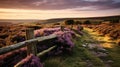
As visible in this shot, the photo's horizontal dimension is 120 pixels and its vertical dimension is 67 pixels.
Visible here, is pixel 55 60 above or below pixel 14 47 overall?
below

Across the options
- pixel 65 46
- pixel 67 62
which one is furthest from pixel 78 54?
pixel 67 62

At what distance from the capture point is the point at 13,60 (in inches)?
281

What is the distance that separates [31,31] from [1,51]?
79.5 inches

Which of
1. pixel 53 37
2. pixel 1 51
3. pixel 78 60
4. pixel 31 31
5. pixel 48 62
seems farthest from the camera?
pixel 53 37

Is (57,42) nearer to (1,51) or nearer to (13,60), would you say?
(13,60)

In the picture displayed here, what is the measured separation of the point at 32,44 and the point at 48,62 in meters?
1.39

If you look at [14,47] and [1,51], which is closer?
[1,51]

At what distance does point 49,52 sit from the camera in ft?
28.8

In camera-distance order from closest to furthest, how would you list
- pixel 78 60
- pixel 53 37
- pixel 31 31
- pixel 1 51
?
pixel 1 51 < pixel 31 31 < pixel 78 60 < pixel 53 37

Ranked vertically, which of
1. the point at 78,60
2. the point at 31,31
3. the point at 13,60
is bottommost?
the point at 78,60

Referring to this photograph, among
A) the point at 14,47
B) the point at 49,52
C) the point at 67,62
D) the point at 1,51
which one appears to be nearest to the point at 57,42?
the point at 49,52

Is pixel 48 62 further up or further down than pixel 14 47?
further down

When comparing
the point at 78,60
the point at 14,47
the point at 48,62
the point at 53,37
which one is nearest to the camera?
the point at 14,47

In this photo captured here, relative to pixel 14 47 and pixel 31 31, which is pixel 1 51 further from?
pixel 31 31
